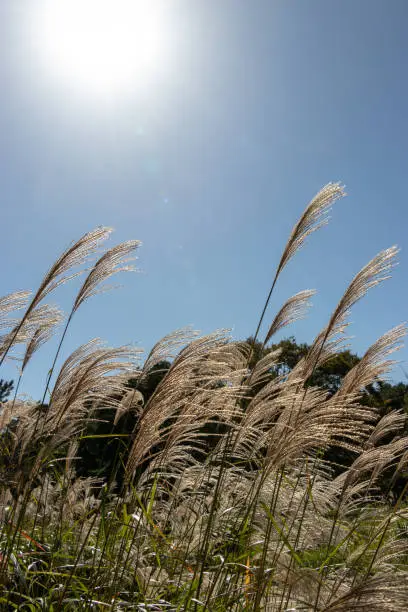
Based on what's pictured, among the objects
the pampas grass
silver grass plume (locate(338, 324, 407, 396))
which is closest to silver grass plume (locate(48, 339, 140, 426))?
the pampas grass

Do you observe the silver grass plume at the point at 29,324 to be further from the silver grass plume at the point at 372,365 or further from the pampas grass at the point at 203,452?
the silver grass plume at the point at 372,365

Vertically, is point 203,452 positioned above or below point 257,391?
below

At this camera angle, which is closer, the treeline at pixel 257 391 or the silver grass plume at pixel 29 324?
the silver grass plume at pixel 29 324

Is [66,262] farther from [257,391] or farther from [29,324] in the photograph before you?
[257,391]

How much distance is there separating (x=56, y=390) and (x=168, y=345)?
2.15ft

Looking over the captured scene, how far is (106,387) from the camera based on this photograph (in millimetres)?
2756

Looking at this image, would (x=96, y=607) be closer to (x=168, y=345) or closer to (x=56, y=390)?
(x=56, y=390)

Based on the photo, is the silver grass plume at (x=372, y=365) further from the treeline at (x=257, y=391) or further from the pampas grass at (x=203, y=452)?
the treeline at (x=257, y=391)

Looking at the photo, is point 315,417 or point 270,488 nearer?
point 315,417

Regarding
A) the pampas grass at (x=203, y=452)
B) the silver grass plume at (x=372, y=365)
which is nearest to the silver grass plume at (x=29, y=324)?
the pampas grass at (x=203, y=452)

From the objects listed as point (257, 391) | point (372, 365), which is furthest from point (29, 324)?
point (257, 391)

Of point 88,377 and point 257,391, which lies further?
point 257,391

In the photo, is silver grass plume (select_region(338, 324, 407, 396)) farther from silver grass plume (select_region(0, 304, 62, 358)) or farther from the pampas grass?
silver grass plume (select_region(0, 304, 62, 358))

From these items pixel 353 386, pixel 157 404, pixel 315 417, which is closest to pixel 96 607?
pixel 157 404
